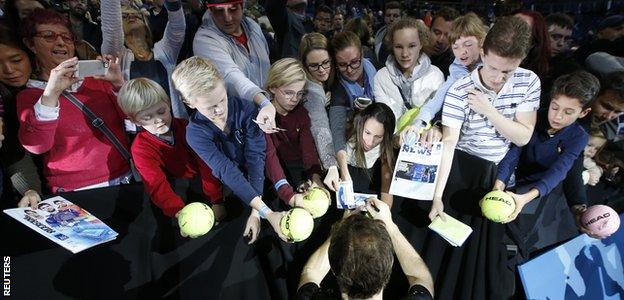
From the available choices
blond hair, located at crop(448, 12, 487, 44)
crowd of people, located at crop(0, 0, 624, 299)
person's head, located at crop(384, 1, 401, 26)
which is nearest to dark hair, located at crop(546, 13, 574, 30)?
crowd of people, located at crop(0, 0, 624, 299)

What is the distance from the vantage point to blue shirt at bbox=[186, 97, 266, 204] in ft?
6.26

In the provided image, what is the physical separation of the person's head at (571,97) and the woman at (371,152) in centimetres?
89

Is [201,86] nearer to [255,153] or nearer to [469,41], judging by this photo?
[255,153]

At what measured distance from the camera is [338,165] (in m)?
2.26

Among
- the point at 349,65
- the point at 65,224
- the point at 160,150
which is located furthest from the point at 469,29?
the point at 65,224

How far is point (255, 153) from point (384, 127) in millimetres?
726

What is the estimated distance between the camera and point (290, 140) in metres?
2.22

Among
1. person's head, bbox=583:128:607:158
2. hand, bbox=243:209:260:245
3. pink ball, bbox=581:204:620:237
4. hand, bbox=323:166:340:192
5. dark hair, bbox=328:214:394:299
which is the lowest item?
pink ball, bbox=581:204:620:237

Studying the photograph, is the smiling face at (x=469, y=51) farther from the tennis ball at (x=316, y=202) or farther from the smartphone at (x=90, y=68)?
the smartphone at (x=90, y=68)

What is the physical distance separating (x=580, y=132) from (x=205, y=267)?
2197mm

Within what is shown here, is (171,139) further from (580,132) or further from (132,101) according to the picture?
(580,132)

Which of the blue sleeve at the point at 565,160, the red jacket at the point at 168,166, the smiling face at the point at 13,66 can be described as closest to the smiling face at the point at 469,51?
the blue sleeve at the point at 565,160

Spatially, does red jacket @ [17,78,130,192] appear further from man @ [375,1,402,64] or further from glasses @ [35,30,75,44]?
man @ [375,1,402,64]

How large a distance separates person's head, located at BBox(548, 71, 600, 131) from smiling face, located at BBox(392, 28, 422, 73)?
2.66 feet
